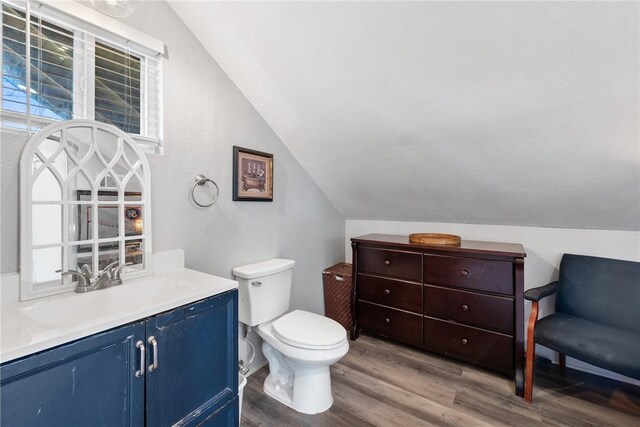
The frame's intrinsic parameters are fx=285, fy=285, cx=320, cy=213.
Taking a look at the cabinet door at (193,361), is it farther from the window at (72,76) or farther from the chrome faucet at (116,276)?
the window at (72,76)

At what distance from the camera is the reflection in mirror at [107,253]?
1283mm

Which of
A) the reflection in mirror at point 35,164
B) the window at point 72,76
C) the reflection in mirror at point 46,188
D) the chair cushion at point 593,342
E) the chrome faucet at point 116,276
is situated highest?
the window at point 72,76

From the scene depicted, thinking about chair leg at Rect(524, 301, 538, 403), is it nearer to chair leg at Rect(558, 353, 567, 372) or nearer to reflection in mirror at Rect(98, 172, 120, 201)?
chair leg at Rect(558, 353, 567, 372)

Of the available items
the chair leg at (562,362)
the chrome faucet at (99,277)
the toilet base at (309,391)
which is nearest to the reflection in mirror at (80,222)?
the chrome faucet at (99,277)

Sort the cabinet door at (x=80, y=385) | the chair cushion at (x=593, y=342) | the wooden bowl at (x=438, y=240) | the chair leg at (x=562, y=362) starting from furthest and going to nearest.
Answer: the wooden bowl at (x=438, y=240)
the chair leg at (x=562, y=362)
the chair cushion at (x=593, y=342)
the cabinet door at (x=80, y=385)

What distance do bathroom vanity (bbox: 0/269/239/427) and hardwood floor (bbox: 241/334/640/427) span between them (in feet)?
2.27

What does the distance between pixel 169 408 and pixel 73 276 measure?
667 millimetres

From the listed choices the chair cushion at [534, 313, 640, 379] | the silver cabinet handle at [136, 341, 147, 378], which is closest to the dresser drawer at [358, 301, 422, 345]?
the chair cushion at [534, 313, 640, 379]

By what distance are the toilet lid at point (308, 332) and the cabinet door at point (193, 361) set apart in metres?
0.41

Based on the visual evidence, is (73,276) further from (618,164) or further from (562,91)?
(618,164)

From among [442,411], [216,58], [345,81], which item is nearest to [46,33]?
[216,58]

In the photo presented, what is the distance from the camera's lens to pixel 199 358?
112 cm

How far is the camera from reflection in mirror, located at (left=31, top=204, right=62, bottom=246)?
1098mm

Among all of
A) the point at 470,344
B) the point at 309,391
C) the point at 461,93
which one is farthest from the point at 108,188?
the point at 470,344
